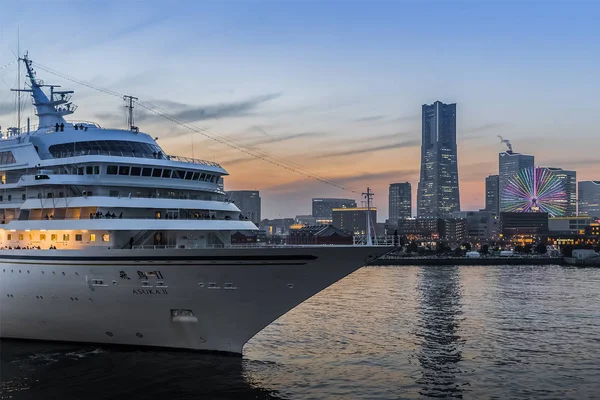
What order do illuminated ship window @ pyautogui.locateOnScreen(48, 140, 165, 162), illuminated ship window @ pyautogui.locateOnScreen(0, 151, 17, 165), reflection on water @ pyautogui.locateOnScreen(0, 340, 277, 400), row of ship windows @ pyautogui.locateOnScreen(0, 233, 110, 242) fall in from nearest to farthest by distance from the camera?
reflection on water @ pyautogui.locateOnScreen(0, 340, 277, 400) < row of ship windows @ pyautogui.locateOnScreen(0, 233, 110, 242) < illuminated ship window @ pyautogui.locateOnScreen(48, 140, 165, 162) < illuminated ship window @ pyautogui.locateOnScreen(0, 151, 17, 165)

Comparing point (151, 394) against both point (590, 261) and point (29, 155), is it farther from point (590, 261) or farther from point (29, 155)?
point (590, 261)

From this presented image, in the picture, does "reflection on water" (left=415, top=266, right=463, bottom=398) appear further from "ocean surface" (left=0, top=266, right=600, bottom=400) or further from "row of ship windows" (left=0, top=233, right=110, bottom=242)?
"row of ship windows" (left=0, top=233, right=110, bottom=242)

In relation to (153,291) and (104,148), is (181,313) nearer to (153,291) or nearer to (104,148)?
(153,291)

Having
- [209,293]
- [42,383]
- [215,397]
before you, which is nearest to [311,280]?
[209,293]

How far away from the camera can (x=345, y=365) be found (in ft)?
76.9

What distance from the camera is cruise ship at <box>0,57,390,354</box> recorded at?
67.2 ft

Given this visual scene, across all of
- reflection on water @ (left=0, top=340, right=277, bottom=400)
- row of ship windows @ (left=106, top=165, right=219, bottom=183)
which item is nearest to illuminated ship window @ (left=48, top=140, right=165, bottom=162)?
row of ship windows @ (left=106, top=165, right=219, bottom=183)

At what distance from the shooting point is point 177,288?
20.7 meters

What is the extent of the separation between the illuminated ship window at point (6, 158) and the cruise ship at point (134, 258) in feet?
1.60

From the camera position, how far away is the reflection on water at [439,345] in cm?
2129

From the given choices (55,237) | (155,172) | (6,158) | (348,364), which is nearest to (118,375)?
(55,237)

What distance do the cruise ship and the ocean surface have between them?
120 cm

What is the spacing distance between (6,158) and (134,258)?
9.81 metres

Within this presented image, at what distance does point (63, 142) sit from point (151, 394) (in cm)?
1224
